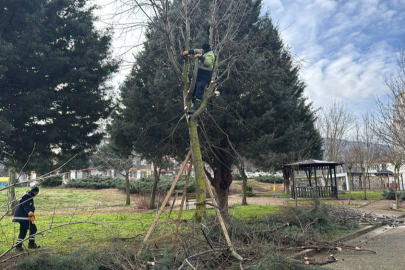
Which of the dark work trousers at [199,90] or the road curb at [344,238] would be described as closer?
the road curb at [344,238]

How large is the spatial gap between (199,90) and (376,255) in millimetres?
5451

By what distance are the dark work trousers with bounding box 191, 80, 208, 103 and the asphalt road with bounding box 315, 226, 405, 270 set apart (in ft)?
13.3

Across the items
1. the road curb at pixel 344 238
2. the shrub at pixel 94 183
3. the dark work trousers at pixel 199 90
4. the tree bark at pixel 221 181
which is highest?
the dark work trousers at pixel 199 90

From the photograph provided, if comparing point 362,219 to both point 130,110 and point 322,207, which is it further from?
point 130,110

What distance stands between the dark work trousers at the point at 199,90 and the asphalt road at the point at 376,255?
407 centimetres

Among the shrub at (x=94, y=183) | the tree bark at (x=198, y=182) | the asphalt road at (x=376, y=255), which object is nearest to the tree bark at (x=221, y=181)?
the asphalt road at (x=376, y=255)

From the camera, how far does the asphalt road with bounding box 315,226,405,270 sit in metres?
5.92

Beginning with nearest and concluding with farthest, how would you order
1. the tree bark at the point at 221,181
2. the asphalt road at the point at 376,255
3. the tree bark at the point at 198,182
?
1. the asphalt road at the point at 376,255
2. the tree bark at the point at 198,182
3. the tree bark at the point at 221,181

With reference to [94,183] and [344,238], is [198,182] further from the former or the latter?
[94,183]

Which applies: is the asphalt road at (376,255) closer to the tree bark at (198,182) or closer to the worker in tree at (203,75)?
the tree bark at (198,182)

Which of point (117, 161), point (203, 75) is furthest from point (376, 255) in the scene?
point (117, 161)

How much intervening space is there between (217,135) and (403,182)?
115 ft

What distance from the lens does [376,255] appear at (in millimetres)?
6762

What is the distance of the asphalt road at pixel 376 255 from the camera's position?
592cm
